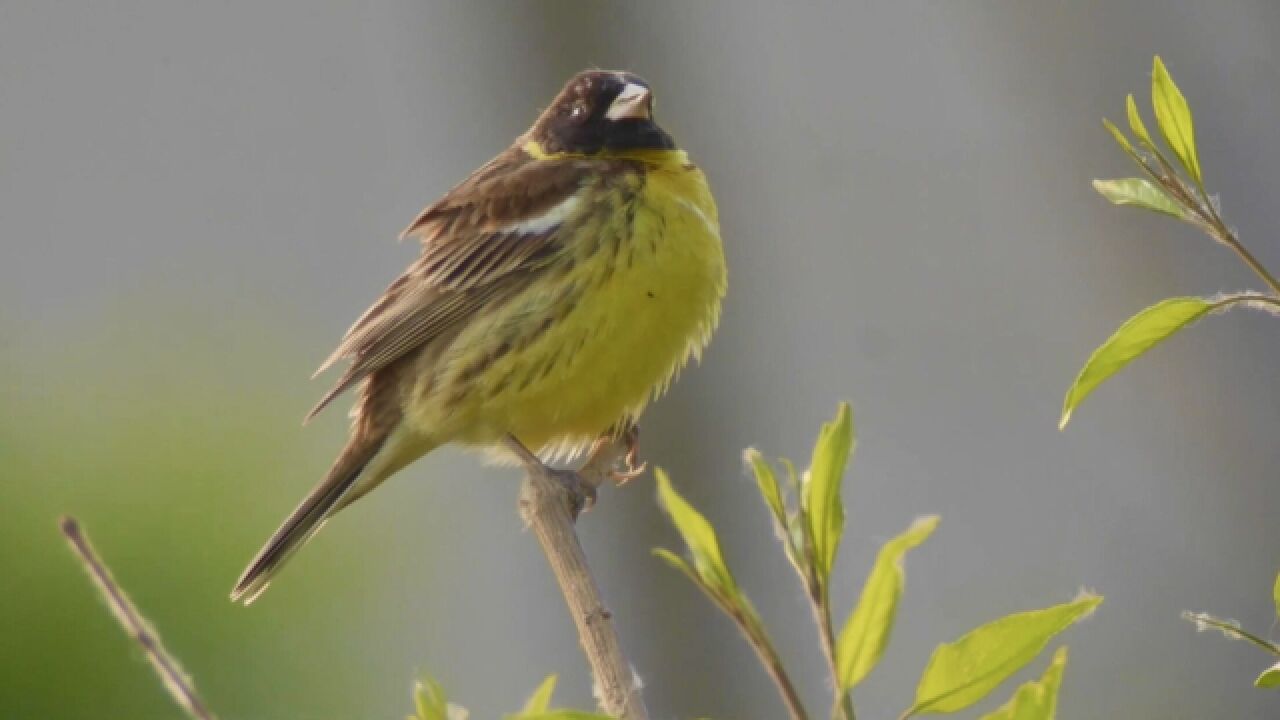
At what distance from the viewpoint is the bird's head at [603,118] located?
11.7 feet

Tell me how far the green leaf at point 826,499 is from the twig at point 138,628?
1.06 feet

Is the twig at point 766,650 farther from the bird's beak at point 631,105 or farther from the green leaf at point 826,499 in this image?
the bird's beak at point 631,105

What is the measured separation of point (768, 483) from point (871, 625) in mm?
116

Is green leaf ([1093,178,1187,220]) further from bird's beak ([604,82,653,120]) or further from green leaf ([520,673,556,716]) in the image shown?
bird's beak ([604,82,653,120])

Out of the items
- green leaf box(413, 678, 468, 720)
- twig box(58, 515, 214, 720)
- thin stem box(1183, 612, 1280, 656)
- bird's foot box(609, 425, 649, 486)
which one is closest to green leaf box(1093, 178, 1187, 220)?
thin stem box(1183, 612, 1280, 656)

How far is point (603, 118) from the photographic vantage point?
3.63 meters

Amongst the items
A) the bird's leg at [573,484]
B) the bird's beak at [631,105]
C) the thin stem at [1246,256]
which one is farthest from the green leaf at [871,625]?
the bird's beak at [631,105]

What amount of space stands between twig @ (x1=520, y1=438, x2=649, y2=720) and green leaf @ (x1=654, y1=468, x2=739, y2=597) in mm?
209

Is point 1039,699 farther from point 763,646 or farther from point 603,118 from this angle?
point 603,118

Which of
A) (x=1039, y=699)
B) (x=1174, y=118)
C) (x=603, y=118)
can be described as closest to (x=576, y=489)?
(x=603, y=118)

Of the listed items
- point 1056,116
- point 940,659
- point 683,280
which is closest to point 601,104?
point 683,280

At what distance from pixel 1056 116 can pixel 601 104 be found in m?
3.29

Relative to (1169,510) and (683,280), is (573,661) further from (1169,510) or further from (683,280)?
(683,280)

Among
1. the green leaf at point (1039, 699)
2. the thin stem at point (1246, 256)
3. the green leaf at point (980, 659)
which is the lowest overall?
the green leaf at point (1039, 699)
